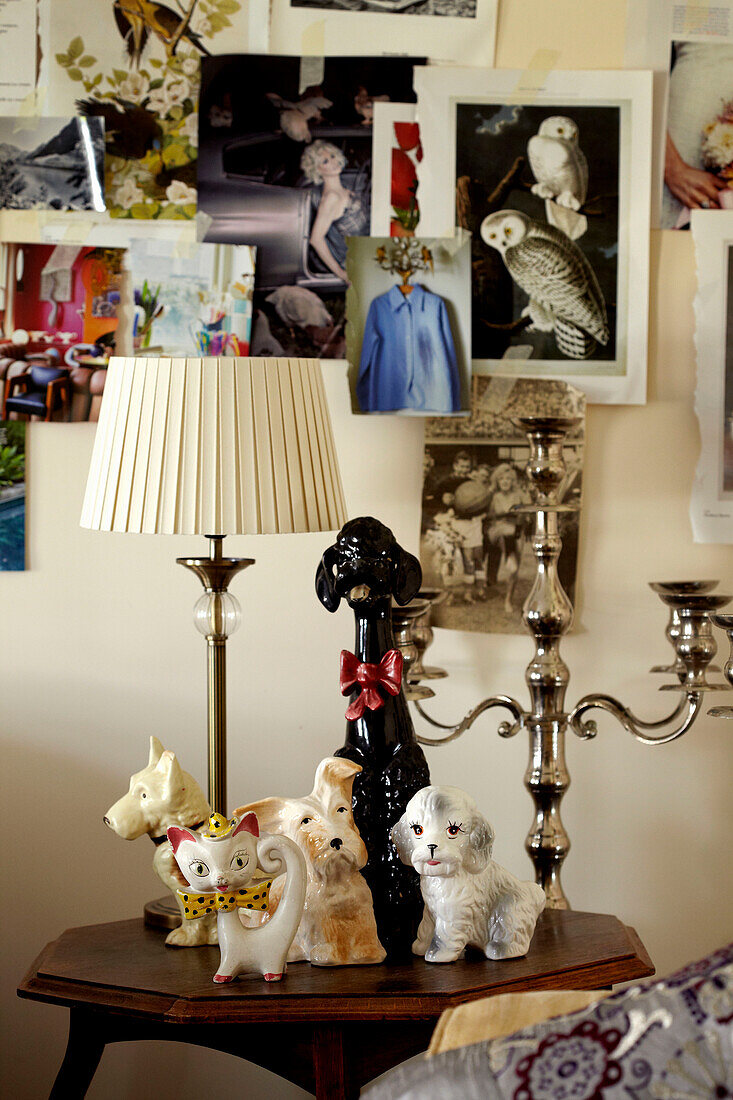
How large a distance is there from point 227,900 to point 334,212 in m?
0.89

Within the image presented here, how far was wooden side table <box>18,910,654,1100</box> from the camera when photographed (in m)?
0.87

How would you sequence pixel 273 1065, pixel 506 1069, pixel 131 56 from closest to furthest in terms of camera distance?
pixel 506 1069, pixel 273 1065, pixel 131 56

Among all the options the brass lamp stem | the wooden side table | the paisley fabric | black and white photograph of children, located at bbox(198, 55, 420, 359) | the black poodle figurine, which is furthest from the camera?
black and white photograph of children, located at bbox(198, 55, 420, 359)

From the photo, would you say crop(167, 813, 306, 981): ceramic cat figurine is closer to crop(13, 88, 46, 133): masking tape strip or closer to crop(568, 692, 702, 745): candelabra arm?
crop(568, 692, 702, 745): candelabra arm

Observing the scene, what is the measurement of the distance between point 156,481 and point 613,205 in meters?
0.75

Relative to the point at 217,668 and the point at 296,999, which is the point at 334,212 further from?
the point at 296,999

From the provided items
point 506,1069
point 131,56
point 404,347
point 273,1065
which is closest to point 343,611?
point 404,347

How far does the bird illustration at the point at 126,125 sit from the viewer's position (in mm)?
1390

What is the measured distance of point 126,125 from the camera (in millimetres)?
1394

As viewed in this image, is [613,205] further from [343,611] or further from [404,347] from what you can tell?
[343,611]

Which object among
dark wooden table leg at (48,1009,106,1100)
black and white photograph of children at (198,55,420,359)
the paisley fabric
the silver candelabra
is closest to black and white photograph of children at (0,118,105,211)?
black and white photograph of children at (198,55,420,359)

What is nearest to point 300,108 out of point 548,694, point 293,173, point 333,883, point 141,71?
point 293,173

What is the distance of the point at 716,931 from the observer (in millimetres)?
1453

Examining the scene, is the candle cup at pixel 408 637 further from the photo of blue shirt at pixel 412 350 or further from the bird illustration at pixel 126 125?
the bird illustration at pixel 126 125
